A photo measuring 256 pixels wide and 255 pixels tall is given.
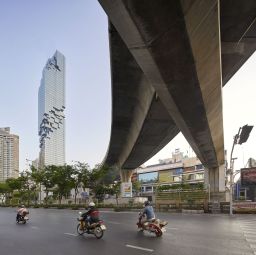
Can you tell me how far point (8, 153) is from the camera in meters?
132

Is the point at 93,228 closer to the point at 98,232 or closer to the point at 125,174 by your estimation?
the point at 98,232

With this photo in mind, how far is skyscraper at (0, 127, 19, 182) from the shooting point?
128m

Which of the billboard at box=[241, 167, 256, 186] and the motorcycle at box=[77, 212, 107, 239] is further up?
the billboard at box=[241, 167, 256, 186]

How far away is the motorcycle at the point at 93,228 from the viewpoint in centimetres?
1581

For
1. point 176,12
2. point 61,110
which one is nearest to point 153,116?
point 176,12

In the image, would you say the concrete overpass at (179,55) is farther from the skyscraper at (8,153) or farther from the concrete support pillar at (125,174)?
the skyscraper at (8,153)

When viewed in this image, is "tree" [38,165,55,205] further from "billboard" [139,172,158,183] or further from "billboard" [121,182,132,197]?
"billboard" [139,172,158,183]

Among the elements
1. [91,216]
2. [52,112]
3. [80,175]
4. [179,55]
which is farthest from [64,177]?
[179,55]

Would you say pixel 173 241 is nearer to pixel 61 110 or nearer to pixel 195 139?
pixel 195 139

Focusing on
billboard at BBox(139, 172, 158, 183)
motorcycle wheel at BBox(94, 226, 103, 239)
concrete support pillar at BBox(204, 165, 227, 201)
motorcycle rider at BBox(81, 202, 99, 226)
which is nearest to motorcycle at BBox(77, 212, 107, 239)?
motorcycle wheel at BBox(94, 226, 103, 239)

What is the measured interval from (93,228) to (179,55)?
7115 mm

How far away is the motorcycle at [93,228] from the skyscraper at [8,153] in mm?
113078

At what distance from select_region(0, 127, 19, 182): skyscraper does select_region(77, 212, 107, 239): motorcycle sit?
113078 mm

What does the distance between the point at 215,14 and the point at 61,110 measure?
97.0 m
